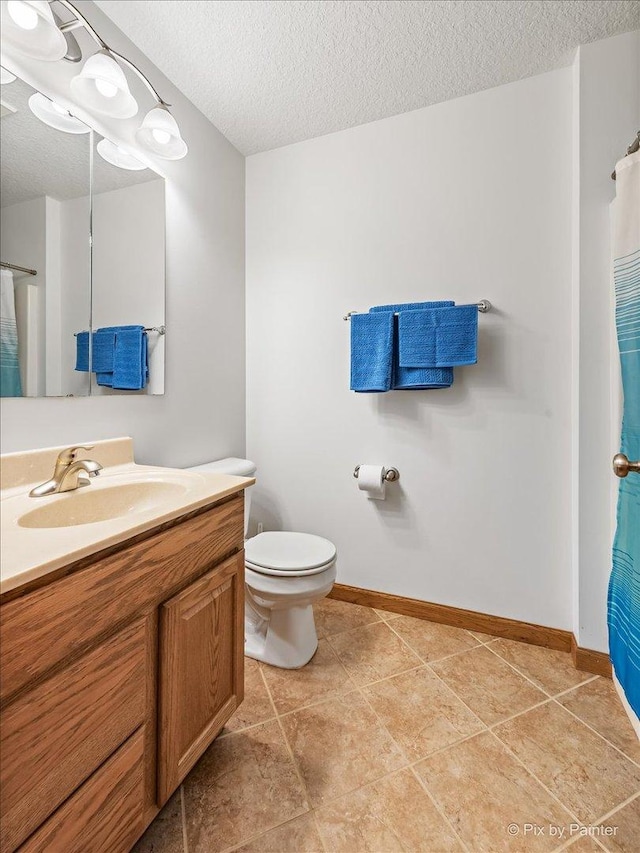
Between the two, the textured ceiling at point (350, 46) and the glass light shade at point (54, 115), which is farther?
the textured ceiling at point (350, 46)

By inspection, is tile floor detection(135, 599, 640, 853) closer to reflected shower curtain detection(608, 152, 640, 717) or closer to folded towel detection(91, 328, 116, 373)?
reflected shower curtain detection(608, 152, 640, 717)

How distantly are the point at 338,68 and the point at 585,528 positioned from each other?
2087mm

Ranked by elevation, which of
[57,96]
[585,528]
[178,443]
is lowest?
[585,528]

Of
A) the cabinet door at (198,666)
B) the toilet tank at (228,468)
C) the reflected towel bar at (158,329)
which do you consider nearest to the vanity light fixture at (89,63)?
the reflected towel bar at (158,329)

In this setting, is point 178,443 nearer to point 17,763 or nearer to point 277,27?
point 17,763

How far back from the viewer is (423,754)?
120cm

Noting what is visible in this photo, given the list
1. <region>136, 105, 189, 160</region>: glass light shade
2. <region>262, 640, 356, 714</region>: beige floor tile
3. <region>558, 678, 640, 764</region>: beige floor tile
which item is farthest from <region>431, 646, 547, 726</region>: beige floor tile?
<region>136, 105, 189, 160</region>: glass light shade

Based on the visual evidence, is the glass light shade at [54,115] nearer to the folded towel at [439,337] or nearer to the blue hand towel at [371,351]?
the blue hand towel at [371,351]

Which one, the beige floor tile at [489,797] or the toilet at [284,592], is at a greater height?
the toilet at [284,592]

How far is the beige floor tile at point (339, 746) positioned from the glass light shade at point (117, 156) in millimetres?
2008

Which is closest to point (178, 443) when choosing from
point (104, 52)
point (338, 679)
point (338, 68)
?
point (338, 679)

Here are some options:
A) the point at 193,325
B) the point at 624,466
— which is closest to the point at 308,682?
the point at 624,466

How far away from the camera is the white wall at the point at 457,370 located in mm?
1690

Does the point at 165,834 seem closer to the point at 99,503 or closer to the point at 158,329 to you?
the point at 99,503
